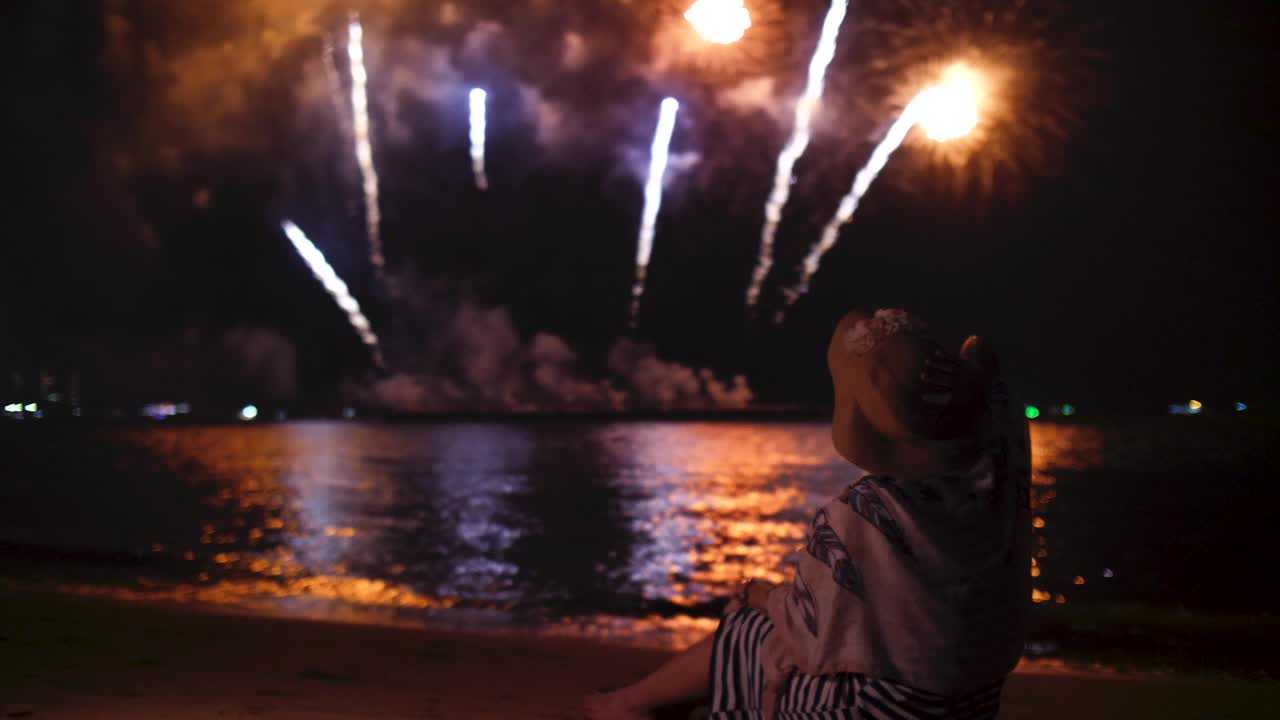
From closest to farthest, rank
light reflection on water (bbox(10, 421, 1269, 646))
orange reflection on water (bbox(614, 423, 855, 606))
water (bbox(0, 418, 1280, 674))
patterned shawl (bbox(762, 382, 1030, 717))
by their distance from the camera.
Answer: patterned shawl (bbox(762, 382, 1030, 717))
water (bbox(0, 418, 1280, 674))
light reflection on water (bbox(10, 421, 1269, 646))
orange reflection on water (bbox(614, 423, 855, 606))

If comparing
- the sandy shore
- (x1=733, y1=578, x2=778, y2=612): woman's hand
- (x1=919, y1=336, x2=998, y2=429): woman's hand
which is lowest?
the sandy shore

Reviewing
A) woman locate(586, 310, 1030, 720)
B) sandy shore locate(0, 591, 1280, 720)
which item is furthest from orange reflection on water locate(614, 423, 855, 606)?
woman locate(586, 310, 1030, 720)

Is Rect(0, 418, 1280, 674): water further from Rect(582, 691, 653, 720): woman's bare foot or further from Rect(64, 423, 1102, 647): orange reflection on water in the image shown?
Rect(582, 691, 653, 720): woman's bare foot

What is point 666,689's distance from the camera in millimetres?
2619

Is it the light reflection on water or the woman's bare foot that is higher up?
the woman's bare foot

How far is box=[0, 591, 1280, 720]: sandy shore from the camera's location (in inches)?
174

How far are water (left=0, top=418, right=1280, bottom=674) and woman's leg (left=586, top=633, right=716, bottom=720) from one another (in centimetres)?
563

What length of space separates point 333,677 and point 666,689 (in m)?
3.27

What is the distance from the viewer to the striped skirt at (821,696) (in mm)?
2092

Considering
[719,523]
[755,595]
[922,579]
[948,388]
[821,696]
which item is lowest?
[719,523]

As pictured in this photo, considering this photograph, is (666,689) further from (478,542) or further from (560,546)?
(478,542)

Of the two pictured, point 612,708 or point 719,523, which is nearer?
point 612,708

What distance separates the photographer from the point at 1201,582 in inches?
910

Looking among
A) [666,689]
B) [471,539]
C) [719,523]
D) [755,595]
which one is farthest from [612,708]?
[719,523]
